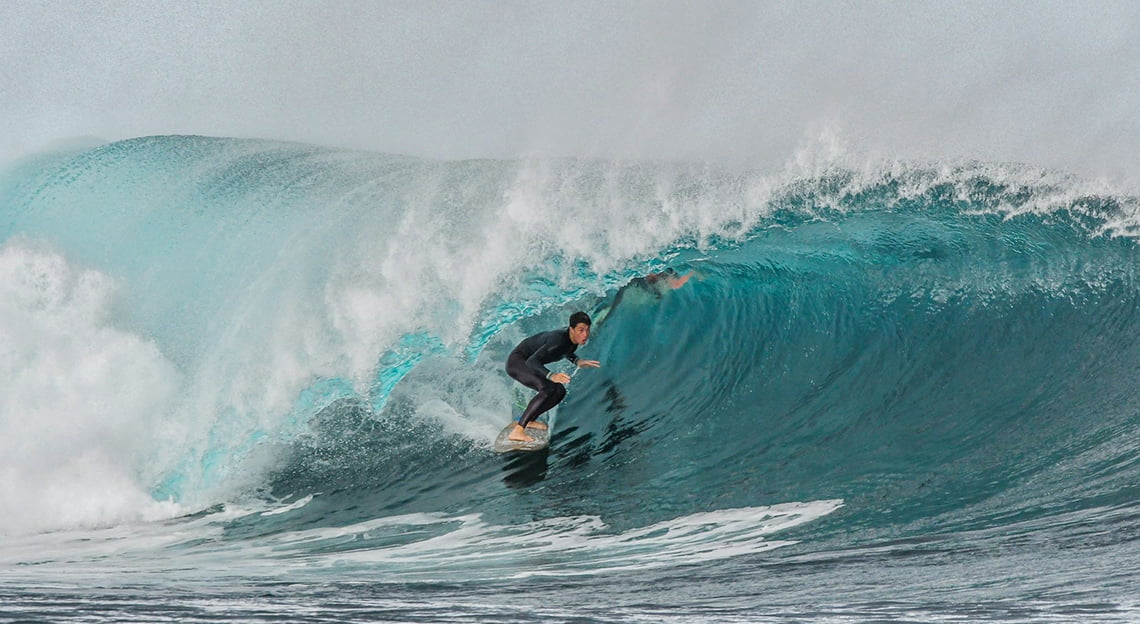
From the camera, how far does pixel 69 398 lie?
7891 mm

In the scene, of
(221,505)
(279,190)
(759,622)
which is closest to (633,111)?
(279,190)

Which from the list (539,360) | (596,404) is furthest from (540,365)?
(596,404)

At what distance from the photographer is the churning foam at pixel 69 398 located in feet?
22.7

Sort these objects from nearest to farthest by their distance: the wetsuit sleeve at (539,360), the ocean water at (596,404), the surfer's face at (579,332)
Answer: the ocean water at (596,404) → the surfer's face at (579,332) → the wetsuit sleeve at (539,360)

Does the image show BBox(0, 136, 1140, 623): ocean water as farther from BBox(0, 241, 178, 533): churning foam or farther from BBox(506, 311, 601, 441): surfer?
BBox(506, 311, 601, 441): surfer

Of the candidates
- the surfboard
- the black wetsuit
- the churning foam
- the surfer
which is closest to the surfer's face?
the surfer

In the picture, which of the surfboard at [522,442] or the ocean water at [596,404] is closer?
the ocean water at [596,404]

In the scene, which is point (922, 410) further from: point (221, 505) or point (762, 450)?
point (221, 505)

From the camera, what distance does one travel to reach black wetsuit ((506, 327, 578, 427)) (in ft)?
22.7

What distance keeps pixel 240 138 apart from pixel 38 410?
8.34m

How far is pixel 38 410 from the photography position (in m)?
7.82

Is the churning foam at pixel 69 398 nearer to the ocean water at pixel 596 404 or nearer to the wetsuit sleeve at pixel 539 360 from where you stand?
the ocean water at pixel 596 404

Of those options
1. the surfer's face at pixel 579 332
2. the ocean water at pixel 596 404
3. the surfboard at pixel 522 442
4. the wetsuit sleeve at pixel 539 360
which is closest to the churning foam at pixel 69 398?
the ocean water at pixel 596 404

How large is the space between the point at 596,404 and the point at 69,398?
4.32 meters
